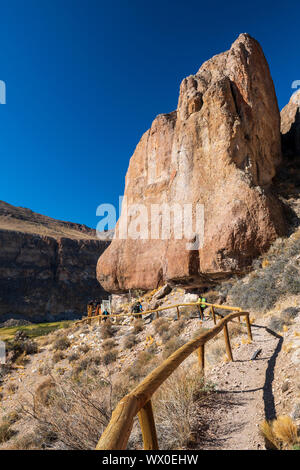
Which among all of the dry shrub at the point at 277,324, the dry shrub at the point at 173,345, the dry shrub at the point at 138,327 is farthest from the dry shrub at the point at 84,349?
the dry shrub at the point at 277,324

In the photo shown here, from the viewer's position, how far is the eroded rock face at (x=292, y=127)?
1780cm

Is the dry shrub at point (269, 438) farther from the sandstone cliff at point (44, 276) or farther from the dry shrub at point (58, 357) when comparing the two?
the sandstone cliff at point (44, 276)

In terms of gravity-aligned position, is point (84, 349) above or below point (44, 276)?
below

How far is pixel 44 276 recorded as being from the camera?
68.5 meters

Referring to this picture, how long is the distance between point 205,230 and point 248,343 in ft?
25.2

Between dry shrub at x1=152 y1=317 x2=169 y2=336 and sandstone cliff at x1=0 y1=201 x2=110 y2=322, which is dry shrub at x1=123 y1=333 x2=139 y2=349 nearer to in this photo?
dry shrub at x1=152 y1=317 x2=169 y2=336

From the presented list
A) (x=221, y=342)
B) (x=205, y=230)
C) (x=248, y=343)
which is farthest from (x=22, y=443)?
(x=205, y=230)

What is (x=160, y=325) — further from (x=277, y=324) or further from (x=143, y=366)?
(x=277, y=324)

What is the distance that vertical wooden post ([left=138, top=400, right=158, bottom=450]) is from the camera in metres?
1.91

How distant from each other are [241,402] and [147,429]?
2098mm

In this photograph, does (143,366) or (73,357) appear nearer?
(143,366)

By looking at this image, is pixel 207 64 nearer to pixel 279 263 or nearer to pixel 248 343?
pixel 279 263

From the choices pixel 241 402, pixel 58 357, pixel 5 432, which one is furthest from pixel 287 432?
pixel 58 357

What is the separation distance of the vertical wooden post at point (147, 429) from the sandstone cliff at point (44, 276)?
6369 cm
